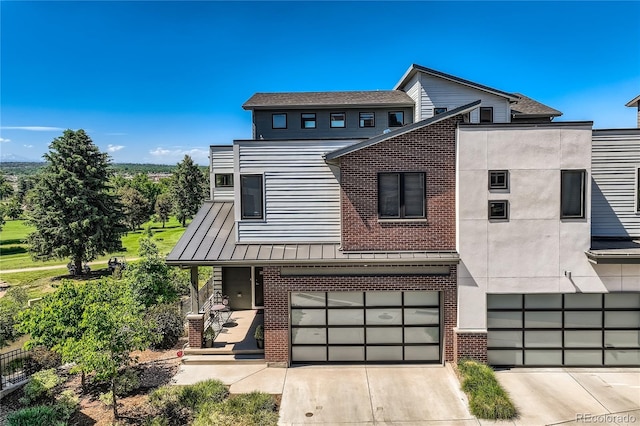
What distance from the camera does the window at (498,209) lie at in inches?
489

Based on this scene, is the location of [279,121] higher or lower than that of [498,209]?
higher

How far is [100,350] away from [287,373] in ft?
17.6

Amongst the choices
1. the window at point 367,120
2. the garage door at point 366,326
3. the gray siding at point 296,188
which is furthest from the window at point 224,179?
the window at point 367,120

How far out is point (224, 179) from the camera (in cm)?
1752

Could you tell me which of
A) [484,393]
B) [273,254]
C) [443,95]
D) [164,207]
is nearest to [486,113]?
[443,95]

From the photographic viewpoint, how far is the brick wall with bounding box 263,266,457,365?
42.0 feet

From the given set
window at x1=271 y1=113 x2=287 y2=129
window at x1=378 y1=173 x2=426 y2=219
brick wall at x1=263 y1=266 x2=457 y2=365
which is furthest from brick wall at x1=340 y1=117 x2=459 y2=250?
window at x1=271 y1=113 x2=287 y2=129

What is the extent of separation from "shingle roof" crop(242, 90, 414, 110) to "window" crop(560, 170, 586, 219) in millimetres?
12459

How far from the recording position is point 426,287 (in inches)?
505

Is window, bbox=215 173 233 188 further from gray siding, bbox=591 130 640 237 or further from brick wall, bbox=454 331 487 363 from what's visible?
gray siding, bbox=591 130 640 237

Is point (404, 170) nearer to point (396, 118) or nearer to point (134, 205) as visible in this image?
point (396, 118)

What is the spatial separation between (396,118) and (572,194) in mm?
13285

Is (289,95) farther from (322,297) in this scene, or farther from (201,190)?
(201,190)

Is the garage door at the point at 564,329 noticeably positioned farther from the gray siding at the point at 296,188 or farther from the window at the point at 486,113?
the window at the point at 486,113
